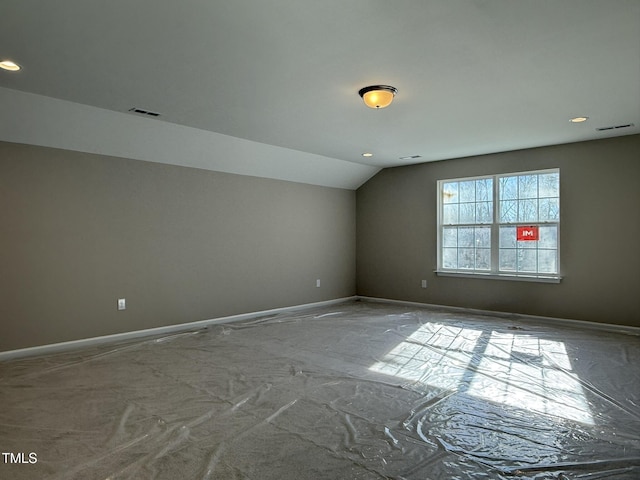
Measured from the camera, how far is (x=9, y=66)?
9.73ft

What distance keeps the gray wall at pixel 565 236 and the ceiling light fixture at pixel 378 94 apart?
3365 mm

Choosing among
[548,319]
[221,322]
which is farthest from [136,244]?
[548,319]

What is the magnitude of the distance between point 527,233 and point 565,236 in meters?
Answer: 0.49

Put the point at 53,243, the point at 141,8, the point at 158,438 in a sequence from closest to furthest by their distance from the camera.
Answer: the point at 141,8 → the point at 158,438 → the point at 53,243

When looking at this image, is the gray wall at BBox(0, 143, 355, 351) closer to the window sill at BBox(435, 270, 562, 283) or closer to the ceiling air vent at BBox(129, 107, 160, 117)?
the ceiling air vent at BBox(129, 107, 160, 117)

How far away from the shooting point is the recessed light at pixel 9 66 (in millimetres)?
2896

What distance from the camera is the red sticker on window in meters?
5.85

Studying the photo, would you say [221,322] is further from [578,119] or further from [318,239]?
[578,119]

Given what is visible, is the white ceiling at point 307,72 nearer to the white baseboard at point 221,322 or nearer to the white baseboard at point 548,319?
the white baseboard at point 221,322

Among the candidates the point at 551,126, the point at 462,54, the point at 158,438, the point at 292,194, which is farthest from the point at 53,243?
the point at 551,126

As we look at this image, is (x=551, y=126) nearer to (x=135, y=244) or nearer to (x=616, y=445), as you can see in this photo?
(x=616, y=445)

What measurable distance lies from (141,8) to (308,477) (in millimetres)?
2573

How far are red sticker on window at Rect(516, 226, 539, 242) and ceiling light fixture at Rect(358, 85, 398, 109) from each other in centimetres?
352

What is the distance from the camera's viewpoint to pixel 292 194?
670cm
